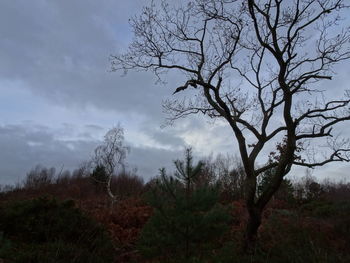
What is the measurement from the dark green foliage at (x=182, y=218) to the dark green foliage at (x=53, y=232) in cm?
144

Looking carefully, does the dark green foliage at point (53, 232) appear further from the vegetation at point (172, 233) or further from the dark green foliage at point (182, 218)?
the dark green foliage at point (182, 218)

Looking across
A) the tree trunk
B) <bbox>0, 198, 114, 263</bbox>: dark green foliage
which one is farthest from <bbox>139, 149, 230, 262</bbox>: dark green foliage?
the tree trunk

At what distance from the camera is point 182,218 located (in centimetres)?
682

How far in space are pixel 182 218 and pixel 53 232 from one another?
354 cm

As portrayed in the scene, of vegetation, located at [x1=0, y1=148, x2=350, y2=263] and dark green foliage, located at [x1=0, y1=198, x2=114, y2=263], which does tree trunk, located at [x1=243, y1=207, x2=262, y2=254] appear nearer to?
vegetation, located at [x1=0, y1=148, x2=350, y2=263]

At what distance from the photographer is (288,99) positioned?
376 inches

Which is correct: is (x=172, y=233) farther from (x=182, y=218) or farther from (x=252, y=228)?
(x=252, y=228)

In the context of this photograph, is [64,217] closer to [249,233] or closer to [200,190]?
[200,190]

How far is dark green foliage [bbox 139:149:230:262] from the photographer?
22.8ft

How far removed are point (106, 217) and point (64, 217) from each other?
223 inches

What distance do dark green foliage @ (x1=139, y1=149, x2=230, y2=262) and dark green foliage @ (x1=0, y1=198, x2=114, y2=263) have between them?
1435 mm

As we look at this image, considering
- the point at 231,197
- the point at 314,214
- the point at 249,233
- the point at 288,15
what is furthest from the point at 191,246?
the point at 231,197

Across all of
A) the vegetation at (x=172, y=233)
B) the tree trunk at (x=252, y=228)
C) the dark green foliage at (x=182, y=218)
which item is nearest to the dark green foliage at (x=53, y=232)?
the vegetation at (x=172, y=233)

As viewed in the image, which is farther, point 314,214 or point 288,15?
point 314,214
